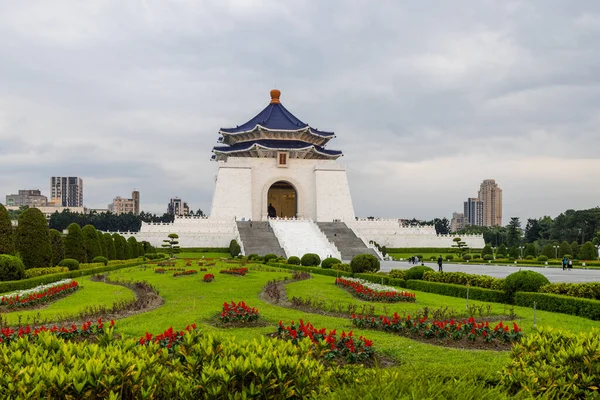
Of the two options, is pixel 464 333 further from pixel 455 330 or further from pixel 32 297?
pixel 32 297

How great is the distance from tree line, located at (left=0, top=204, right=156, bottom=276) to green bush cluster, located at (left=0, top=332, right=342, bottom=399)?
14.3m

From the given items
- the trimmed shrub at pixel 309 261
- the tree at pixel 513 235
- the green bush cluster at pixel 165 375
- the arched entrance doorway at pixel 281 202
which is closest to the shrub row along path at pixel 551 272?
the trimmed shrub at pixel 309 261

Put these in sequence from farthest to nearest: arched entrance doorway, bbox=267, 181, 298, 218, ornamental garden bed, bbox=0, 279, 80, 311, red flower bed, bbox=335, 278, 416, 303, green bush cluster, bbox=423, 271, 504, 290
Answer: arched entrance doorway, bbox=267, 181, 298, 218 < green bush cluster, bbox=423, 271, 504, 290 < red flower bed, bbox=335, 278, 416, 303 < ornamental garden bed, bbox=0, 279, 80, 311

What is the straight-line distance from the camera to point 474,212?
139625 mm

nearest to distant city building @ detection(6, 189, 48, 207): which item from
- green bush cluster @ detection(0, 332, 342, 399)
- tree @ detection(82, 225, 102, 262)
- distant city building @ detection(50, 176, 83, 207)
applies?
distant city building @ detection(50, 176, 83, 207)

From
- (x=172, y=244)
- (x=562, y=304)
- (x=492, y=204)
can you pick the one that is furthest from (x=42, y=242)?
(x=492, y=204)

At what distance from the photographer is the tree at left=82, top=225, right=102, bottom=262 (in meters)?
23.2

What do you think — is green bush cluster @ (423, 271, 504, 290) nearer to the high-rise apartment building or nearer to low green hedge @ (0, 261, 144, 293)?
low green hedge @ (0, 261, 144, 293)

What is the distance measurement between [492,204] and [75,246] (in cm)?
12031

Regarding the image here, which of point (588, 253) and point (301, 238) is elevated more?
point (301, 238)

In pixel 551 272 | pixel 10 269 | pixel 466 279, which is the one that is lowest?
pixel 551 272

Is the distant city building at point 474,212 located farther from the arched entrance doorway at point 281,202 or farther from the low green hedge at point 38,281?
the low green hedge at point 38,281

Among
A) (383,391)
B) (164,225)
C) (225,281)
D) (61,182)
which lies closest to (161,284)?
(225,281)

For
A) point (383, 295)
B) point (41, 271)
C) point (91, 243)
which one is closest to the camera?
point (383, 295)
